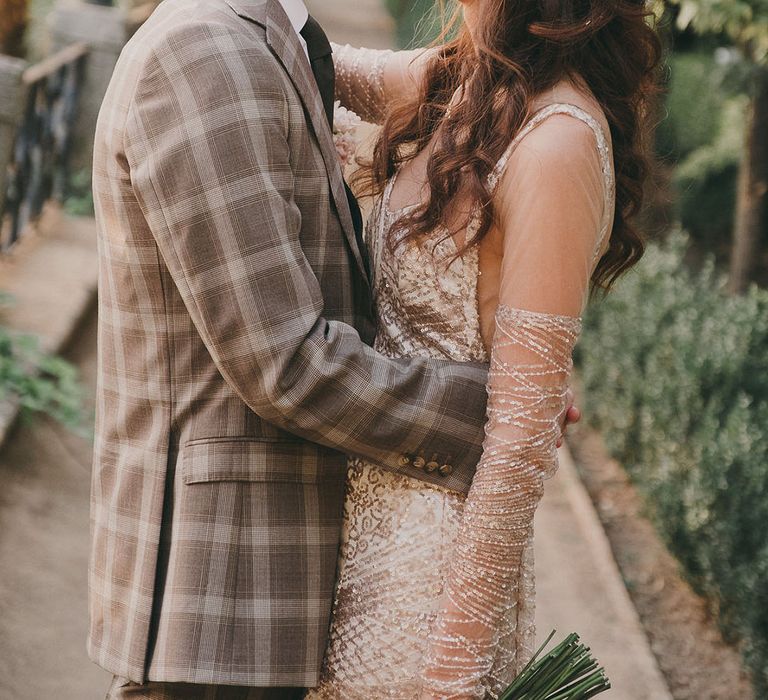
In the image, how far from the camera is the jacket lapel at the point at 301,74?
1525mm

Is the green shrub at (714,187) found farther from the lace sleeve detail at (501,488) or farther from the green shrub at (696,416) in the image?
the lace sleeve detail at (501,488)

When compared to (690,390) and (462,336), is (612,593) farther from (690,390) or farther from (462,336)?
(462,336)

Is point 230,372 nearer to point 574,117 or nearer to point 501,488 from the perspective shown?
point 501,488

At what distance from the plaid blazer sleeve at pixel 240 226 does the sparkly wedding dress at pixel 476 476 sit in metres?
0.21

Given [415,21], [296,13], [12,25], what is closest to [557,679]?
[296,13]

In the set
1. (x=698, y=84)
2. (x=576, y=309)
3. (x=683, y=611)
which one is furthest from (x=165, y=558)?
Result: (x=698, y=84)

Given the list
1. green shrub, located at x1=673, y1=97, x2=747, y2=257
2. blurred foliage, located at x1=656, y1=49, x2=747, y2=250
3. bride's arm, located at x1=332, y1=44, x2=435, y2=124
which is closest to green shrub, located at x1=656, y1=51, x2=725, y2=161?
blurred foliage, located at x1=656, y1=49, x2=747, y2=250

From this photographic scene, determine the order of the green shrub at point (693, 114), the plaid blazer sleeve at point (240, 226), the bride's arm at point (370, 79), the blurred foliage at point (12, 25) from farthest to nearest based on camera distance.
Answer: the green shrub at point (693, 114)
the blurred foliage at point (12, 25)
the bride's arm at point (370, 79)
the plaid blazer sleeve at point (240, 226)

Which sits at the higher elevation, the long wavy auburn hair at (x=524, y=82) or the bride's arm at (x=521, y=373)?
the long wavy auburn hair at (x=524, y=82)

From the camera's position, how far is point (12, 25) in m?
7.95

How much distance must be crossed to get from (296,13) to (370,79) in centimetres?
56

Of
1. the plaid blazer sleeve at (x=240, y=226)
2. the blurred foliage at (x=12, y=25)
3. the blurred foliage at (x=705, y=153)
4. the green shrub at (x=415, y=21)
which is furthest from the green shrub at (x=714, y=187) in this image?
the plaid blazer sleeve at (x=240, y=226)

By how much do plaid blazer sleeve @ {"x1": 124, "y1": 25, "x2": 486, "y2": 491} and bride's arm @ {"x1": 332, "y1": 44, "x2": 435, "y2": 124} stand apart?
729mm

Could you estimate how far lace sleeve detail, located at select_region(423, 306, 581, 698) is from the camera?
61.2 inches
